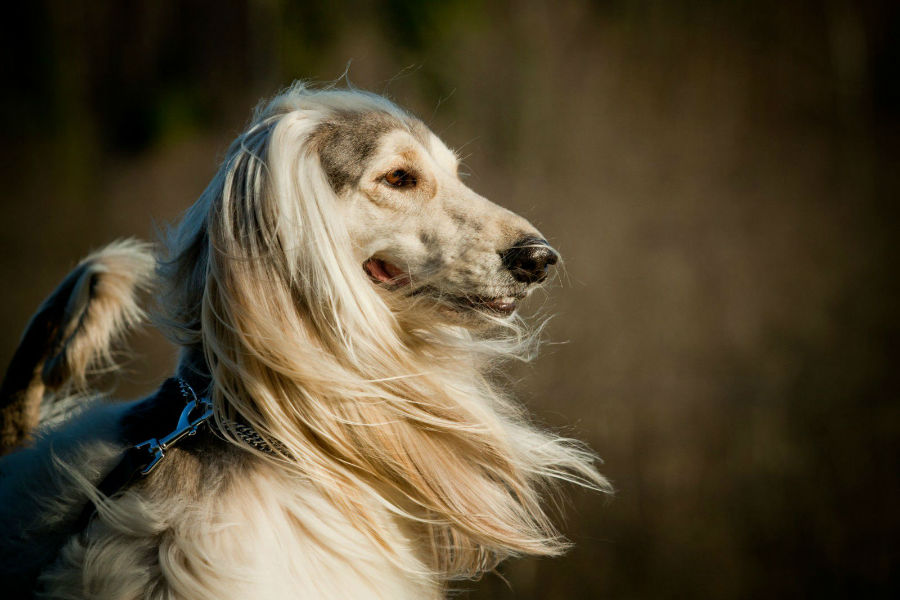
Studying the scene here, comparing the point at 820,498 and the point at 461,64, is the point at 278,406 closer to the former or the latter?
the point at 461,64

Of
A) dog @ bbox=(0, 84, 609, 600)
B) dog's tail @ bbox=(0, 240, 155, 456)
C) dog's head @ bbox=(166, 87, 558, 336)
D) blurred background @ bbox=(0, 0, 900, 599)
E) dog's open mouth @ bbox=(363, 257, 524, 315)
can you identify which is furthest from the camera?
blurred background @ bbox=(0, 0, 900, 599)

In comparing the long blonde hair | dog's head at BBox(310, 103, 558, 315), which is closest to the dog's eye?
dog's head at BBox(310, 103, 558, 315)

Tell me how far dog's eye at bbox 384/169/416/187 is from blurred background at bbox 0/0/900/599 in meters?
3.16

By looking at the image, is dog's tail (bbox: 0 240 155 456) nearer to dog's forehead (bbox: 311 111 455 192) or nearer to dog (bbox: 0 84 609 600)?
dog (bbox: 0 84 609 600)

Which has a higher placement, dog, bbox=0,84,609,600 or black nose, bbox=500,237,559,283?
black nose, bbox=500,237,559,283

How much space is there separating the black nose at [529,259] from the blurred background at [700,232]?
10.5 feet

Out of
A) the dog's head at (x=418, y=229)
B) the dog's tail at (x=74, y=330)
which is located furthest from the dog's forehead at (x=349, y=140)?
the dog's tail at (x=74, y=330)

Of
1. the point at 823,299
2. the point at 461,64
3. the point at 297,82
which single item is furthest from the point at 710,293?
the point at 297,82

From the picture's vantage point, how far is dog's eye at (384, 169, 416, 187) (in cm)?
152

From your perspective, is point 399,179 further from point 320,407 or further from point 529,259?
point 320,407

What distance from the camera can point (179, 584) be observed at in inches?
46.6

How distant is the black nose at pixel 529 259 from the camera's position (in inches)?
56.4

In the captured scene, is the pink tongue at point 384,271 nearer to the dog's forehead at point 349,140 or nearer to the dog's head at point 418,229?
the dog's head at point 418,229

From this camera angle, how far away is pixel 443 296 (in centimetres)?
148
